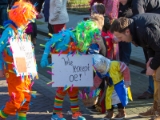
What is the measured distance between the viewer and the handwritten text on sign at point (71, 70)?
15.9 feet

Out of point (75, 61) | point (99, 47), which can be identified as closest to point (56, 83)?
point (75, 61)

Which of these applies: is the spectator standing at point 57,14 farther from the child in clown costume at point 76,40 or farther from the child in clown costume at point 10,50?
the child in clown costume at point 10,50

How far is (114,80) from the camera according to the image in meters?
4.95

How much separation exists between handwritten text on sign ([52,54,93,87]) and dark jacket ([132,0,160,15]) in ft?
3.73

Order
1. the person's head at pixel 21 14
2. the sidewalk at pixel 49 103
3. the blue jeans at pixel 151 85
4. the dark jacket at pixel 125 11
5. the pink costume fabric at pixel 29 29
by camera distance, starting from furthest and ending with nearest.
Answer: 1. the pink costume fabric at pixel 29 29
2. the dark jacket at pixel 125 11
3. the blue jeans at pixel 151 85
4. the sidewalk at pixel 49 103
5. the person's head at pixel 21 14

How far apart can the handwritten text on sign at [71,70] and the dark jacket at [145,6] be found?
1136mm

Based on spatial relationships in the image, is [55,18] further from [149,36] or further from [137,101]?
[149,36]

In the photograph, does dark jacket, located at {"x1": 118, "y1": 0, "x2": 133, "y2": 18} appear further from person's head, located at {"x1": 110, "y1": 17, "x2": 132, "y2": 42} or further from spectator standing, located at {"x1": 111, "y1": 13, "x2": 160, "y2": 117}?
person's head, located at {"x1": 110, "y1": 17, "x2": 132, "y2": 42}

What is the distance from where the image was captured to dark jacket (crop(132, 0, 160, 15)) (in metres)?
5.47

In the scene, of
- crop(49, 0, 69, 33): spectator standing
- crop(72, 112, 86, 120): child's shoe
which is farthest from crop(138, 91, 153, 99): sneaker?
crop(49, 0, 69, 33): spectator standing

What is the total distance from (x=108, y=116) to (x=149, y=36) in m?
1.46

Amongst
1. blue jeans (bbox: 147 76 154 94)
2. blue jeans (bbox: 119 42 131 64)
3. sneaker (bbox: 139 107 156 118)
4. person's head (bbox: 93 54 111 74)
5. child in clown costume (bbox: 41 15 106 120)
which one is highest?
child in clown costume (bbox: 41 15 106 120)

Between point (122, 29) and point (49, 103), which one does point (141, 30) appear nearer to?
point (122, 29)

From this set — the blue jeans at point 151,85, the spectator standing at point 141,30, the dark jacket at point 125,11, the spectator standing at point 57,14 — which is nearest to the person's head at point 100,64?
the spectator standing at point 141,30
